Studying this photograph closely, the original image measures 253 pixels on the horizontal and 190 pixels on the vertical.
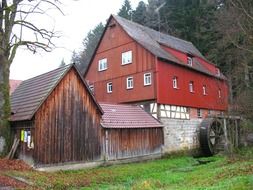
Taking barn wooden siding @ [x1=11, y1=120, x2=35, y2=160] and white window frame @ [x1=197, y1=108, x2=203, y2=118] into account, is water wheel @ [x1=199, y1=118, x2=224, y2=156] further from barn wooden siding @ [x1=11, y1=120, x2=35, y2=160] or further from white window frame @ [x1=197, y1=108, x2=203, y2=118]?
barn wooden siding @ [x1=11, y1=120, x2=35, y2=160]

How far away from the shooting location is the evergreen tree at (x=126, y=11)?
5038cm

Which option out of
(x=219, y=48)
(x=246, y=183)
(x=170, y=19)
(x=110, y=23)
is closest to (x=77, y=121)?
(x=246, y=183)

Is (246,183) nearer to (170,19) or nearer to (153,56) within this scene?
(153,56)

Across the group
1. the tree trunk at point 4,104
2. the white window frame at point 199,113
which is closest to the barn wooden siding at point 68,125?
the tree trunk at point 4,104

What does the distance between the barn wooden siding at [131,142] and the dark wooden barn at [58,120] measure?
2.96 feet

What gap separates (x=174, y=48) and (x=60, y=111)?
15954mm

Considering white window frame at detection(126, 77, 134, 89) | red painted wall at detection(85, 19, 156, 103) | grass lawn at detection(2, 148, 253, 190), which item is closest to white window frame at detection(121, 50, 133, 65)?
red painted wall at detection(85, 19, 156, 103)

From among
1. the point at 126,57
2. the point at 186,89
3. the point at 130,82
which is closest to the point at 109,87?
the point at 130,82

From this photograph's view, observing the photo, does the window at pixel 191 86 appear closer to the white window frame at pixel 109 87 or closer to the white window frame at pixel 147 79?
the white window frame at pixel 147 79

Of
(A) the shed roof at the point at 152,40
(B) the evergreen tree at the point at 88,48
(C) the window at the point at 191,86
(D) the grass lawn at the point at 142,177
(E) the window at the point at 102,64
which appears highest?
(B) the evergreen tree at the point at 88,48

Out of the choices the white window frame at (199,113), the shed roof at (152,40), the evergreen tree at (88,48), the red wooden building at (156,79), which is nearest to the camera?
the red wooden building at (156,79)

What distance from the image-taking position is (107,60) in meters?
31.4

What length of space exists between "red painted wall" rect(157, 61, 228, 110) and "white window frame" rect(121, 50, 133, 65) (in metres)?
2.95

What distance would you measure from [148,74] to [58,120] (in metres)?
11.0
